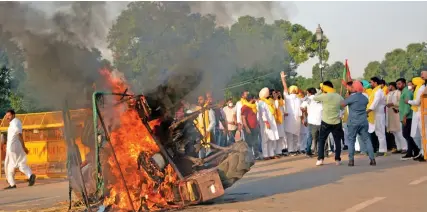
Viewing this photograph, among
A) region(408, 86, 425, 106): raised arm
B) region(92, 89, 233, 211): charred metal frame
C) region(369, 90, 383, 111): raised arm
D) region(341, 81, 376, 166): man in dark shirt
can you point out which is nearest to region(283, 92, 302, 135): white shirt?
region(369, 90, 383, 111): raised arm

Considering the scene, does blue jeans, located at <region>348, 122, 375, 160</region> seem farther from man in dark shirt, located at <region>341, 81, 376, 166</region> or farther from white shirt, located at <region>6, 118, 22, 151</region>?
white shirt, located at <region>6, 118, 22, 151</region>

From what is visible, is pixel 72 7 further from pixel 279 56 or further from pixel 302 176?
pixel 302 176

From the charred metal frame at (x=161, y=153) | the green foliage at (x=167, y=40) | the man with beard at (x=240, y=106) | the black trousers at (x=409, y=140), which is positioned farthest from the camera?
the man with beard at (x=240, y=106)

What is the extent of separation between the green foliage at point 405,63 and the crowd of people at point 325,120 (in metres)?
Result: 87.3

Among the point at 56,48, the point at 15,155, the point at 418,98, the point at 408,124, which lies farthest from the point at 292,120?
the point at 56,48

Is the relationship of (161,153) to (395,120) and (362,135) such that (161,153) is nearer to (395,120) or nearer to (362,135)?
(362,135)

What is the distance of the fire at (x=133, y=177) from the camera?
24.4 ft

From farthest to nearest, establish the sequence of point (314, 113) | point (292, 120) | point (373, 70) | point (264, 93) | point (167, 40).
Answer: point (373, 70), point (292, 120), point (264, 93), point (314, 113), point (167, 40)

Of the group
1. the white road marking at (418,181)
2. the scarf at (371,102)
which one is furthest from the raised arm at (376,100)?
the white road marking at (418,181)

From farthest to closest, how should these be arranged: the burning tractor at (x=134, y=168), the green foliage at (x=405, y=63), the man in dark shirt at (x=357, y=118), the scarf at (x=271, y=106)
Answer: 1. the green foliage at (x=405, y=63)
2. the scarf at (x=271, y=106)
3. the man in dark shirt at (x=357, y=118)
4. the burning tractor at (x=134, y=168)

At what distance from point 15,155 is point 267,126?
7.03 meters

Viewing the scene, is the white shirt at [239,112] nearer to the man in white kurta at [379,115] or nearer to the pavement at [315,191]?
the pavement at [315,191]

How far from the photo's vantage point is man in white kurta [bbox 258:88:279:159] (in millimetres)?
16281

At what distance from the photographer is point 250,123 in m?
15.6
